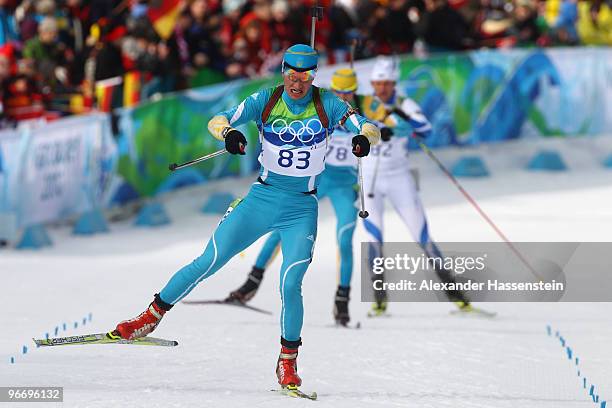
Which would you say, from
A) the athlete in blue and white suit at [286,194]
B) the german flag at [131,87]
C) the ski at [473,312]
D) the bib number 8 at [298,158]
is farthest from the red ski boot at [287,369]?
the german flag at [131,87]

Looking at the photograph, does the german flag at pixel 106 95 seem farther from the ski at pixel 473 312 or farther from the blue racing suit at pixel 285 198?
the blue racing suit at pixel 285 198

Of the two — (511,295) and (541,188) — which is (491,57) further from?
(511,295)

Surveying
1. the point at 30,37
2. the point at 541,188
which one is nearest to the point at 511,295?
the point at 541,188

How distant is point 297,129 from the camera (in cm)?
815

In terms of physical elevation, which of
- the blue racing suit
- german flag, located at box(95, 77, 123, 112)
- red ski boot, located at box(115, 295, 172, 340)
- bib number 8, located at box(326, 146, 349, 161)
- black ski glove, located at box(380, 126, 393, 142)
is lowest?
red ski boot, located at box(115, 295, 172, 340)

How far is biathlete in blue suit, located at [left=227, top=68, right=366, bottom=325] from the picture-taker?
34.9 feet

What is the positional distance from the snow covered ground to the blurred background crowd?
5.14ft

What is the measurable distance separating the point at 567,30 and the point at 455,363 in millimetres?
10549

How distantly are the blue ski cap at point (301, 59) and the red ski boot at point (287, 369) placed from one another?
1.66 m

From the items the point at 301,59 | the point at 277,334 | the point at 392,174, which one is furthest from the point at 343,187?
the point at 301,59

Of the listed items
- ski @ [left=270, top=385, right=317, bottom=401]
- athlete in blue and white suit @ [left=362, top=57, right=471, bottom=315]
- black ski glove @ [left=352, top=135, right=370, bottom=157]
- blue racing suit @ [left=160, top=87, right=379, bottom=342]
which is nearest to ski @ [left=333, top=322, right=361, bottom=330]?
athlete in blue and white suit @ [left=362, top=57, right=471, bottom=315]

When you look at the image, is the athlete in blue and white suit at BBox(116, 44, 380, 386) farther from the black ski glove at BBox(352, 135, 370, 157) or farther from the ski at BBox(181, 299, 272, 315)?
the ski at BBox(181, 299, 272, 315)

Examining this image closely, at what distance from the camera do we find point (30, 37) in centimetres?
1551

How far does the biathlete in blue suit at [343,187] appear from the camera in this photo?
10633mm
